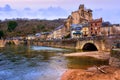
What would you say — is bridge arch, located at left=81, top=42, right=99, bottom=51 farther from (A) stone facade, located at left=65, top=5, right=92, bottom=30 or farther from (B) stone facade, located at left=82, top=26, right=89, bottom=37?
(A) stone facade, located at left=65, top=5, right=92, bottom=30

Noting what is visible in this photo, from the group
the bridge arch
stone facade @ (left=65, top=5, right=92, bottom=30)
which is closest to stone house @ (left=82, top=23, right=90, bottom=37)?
stone facade @ (left=65, top=5, right=92, bottom=30)

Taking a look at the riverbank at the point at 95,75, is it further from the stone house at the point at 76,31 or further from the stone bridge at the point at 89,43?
the stone house at the point at 76,31

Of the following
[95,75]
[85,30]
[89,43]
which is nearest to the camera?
[95,75]

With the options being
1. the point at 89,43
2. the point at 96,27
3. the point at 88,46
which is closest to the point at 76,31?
the point at 96,27

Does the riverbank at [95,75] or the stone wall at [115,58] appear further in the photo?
the stone wall at [115,58]

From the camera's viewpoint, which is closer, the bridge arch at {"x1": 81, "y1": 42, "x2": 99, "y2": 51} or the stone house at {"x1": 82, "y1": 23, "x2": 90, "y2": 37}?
the bridge arch at {"x1": 81, "y1": 42, "x2": 99, "y2": 51}

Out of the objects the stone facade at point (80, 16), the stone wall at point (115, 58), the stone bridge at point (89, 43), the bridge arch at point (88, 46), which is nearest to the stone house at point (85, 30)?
the stone bridge at point (89, 43)

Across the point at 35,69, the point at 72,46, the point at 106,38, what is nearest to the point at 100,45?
the point at 106,38

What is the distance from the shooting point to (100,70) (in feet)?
152

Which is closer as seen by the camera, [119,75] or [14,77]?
[119,75]

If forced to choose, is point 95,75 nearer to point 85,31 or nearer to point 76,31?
point 85,31

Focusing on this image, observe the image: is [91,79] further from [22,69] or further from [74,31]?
[74,31]

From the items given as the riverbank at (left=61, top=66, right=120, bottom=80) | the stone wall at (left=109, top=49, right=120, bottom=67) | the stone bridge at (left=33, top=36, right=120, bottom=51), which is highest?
the stone bridge at (left=33, top=36, right=120, bottom=51)

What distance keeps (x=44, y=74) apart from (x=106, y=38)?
4120 cm
